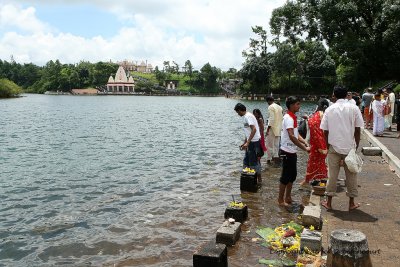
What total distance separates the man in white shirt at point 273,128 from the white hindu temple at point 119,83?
154 metres

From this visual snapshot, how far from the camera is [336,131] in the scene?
7.23 m

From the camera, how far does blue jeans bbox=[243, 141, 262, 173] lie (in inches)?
389

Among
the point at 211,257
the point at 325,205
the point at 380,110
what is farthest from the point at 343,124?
the point at 380,110

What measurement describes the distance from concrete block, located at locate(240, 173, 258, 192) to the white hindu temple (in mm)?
157311

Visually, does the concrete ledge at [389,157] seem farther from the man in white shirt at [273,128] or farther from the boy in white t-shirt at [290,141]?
the boy in white t-shirt at [290,141]

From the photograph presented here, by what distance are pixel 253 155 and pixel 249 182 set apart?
74 cm

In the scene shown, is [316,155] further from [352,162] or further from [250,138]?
[352,162]

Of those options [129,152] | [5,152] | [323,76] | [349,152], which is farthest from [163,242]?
[323,76]

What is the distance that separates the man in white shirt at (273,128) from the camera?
41.8 feet

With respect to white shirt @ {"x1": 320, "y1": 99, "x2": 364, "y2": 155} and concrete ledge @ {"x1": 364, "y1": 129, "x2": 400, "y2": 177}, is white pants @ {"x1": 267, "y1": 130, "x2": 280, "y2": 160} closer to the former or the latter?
concrete ledge @ {"x1": 364, "y1": 129, "x2": 400, "y2": 177}

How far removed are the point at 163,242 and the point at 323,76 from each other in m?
72.9

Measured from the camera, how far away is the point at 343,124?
718 cm

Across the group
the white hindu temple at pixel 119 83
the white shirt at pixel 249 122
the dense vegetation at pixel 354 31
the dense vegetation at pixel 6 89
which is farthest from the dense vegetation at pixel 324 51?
the dense vegetation at pixel 6 89

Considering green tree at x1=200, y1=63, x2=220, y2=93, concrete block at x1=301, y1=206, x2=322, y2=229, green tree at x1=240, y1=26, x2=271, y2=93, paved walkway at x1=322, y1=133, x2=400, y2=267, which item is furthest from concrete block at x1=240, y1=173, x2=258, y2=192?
green tree at x1=200, y1=63, x2=220, y2=93
